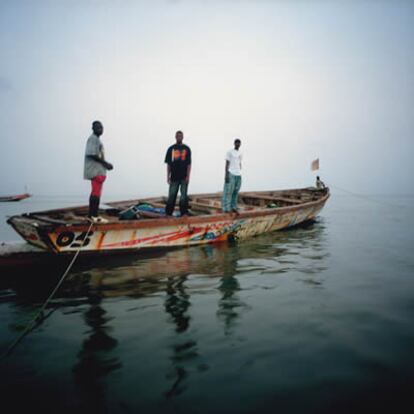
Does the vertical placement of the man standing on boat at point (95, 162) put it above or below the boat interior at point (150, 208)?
above

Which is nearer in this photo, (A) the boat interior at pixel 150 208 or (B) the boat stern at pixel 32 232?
(B) the boat stern at pixel 32 232

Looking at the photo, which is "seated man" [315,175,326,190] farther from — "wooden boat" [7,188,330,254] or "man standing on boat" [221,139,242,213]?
"man standing on boat" [221,139,242,213]

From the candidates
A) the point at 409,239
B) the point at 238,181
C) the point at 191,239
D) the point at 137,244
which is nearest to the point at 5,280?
the point at 137,244

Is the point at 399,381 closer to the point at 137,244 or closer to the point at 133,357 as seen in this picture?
the point at 133,357

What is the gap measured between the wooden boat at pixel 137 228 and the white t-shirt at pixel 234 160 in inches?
45.1

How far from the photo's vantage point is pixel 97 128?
5391mm

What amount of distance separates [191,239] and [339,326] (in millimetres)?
4241

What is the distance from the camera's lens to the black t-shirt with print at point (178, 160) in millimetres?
6555

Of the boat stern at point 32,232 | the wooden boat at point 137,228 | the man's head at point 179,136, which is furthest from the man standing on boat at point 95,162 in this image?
the man's head at point 179,136

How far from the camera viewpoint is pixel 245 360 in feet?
8.71

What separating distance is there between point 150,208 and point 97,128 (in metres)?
3.21

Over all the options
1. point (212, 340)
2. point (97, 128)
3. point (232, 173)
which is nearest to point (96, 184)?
point (97, 128)

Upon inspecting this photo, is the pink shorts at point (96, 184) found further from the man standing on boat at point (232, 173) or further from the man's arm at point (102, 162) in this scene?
the man standing on boat at point (232, 173)

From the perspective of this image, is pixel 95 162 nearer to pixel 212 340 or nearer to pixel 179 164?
pixel 179 164
